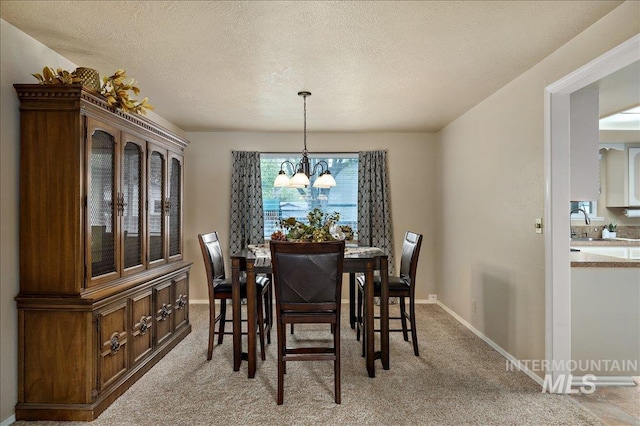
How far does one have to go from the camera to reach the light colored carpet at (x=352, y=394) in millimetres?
2428

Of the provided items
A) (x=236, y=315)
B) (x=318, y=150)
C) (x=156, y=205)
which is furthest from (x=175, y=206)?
(x=318, y=150)

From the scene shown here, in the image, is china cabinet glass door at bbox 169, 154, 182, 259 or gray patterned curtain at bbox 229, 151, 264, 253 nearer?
china cabinet glass door at bbox 169, 154, 182, 259

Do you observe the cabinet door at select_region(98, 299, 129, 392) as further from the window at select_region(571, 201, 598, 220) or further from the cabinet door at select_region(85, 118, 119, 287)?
the window at select_region(571, 201, 598, 220)

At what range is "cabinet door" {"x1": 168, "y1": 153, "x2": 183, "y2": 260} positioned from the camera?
3.80 metres

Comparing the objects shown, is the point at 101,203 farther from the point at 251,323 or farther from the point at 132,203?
the point at 251,323

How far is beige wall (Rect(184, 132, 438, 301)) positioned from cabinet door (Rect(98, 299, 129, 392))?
2.79 meters

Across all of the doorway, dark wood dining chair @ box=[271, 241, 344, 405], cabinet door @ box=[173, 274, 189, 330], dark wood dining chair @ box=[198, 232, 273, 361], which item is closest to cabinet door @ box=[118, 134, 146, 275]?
dark wood dining chair @ box=[198, 232, 273, 361]

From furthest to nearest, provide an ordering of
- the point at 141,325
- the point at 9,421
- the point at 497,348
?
the point at 497,348, the point at 141,325, the point at 9,421

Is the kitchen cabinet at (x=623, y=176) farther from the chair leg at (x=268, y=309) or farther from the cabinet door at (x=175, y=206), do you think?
the cabinet door at (x=175, y=206)

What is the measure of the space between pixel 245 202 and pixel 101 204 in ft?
9.64

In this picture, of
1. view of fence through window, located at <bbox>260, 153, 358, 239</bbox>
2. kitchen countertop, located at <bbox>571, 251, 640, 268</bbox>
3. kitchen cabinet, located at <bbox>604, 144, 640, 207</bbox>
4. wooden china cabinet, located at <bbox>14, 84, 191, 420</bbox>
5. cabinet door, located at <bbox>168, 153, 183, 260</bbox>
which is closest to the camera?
wooden china cabinet, located at <bbox>14, 84, 191, 420</bbox>

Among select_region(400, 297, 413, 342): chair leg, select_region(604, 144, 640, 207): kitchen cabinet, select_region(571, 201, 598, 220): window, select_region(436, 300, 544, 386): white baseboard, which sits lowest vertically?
select_region(436, 300, 544, 386): white baseboard

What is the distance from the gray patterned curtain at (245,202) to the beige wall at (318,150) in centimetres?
14

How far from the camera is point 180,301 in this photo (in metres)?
3.85
